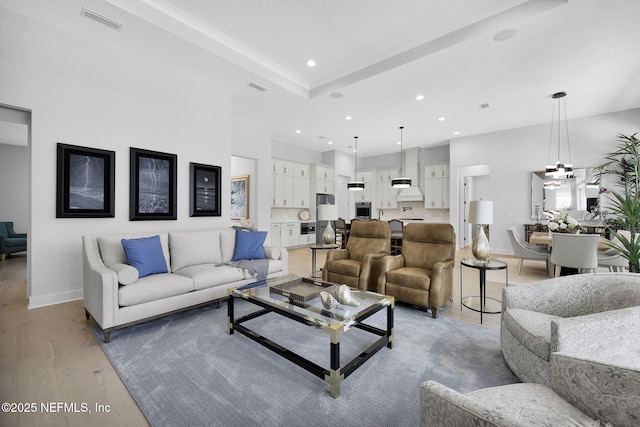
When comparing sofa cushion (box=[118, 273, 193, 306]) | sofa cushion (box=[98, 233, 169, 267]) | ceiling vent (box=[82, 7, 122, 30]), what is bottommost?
sofa cushion (box=[118, 273, 193, 306])

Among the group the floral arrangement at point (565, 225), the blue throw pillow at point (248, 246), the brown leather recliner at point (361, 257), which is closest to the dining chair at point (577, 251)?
the floral arrangement at point (565, 225)

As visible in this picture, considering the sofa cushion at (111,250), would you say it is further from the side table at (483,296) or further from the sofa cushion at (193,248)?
the side table at (483,296)

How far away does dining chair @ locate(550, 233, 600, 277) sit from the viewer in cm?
343

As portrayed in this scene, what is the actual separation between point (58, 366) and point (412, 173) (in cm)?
867

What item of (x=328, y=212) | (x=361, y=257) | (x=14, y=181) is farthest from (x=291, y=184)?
(x=14, y=181)

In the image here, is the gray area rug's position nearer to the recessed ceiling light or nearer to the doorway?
the recessed ceiling light

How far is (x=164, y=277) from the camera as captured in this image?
2799mm

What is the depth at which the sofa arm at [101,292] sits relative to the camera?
2.35m

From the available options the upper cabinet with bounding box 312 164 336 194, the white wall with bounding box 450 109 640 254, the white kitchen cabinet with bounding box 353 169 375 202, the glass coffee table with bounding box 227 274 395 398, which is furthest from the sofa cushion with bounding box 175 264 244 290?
the white kitchen cabinet with bounding box 353 169 375 202

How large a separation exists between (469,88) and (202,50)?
4069 millimetres

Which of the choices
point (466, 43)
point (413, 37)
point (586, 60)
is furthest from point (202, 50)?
point (586, 60)

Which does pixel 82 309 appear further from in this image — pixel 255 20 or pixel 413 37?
pixel 413 37

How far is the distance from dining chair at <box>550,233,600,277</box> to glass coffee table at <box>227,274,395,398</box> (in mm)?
2909

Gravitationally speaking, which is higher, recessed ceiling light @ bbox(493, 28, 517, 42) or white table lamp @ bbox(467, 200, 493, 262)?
recessed ceiling light @ bbox(493, 28, 517, 42)
